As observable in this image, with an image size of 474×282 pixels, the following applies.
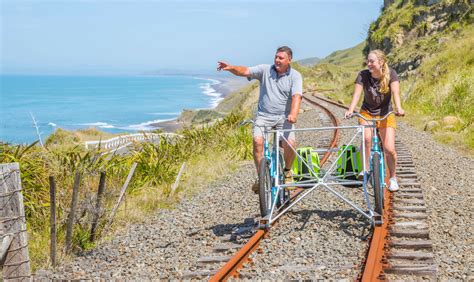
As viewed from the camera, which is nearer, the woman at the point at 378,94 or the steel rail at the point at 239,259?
the steel rail at the point at 239,259

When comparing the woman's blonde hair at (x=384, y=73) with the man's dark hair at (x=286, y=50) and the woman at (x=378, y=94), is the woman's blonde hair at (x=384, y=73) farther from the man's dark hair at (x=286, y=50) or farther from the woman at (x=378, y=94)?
the man's dark hair at (x=286, y=50)

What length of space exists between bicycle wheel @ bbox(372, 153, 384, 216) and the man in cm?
110

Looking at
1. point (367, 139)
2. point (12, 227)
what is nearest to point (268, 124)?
point (367, 139)

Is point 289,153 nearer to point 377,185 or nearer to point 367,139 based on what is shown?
point 367,139

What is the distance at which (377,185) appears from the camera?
7648mm

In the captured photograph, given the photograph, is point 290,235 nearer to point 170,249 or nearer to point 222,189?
point 170,249

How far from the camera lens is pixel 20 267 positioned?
650 cm

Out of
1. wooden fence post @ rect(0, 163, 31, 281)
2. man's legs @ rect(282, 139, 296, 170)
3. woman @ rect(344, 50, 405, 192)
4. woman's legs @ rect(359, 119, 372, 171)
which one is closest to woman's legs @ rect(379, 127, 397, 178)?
woman @ rect(344, 50, 405, 192)

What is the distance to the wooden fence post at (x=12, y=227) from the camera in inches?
253

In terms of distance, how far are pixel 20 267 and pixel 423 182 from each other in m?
6.85

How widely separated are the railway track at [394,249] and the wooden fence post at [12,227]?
170 cm

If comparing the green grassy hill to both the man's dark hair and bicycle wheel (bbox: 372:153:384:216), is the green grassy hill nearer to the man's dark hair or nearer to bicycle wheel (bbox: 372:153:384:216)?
bicycle wheel (bbox: 372:153:384:216)

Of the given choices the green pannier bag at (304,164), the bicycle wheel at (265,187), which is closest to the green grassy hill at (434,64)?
the green pannier bag at (304,164)

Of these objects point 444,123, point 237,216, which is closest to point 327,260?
point 237,216
